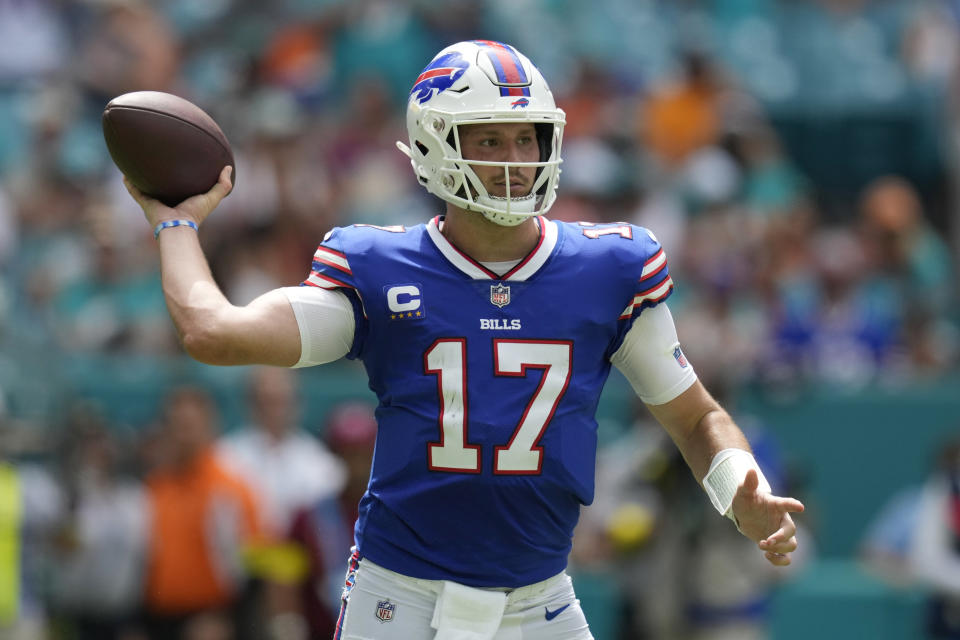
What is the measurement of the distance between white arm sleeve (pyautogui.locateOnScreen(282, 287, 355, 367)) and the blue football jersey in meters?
0.04

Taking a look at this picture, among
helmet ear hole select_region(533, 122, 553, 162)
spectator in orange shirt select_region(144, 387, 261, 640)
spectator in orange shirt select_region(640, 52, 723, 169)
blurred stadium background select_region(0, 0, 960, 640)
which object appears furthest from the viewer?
spectator in orange shirt select_region(640, 52, 723, 169)

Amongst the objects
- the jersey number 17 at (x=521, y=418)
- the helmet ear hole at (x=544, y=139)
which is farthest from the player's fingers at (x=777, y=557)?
the helmet ear hole at (x=544, y=139)

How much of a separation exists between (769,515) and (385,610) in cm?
97

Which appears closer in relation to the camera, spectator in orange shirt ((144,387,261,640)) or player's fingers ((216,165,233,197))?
player's fingers ((216,165,233,197))

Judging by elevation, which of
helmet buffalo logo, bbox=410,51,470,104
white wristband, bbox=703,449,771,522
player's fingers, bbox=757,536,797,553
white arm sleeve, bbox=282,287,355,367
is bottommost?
player's fingers, bbox=757,536,797,553

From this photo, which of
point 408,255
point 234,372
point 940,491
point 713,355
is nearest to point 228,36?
point 234,372

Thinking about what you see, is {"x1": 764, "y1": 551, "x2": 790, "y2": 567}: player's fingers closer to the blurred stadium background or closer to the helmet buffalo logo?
the helmet buffalo logo

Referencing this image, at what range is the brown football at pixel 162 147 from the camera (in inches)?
147

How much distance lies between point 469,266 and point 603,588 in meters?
4.17

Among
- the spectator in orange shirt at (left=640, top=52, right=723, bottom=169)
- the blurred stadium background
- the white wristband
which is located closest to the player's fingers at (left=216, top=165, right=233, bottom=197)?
the white wristband

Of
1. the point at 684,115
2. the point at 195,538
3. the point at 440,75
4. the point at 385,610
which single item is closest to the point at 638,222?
the point at 684,115

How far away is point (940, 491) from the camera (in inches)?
301

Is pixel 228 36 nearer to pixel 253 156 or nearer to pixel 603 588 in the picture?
pixel 253 156

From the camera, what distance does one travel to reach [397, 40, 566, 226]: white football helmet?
3826 millimetres
